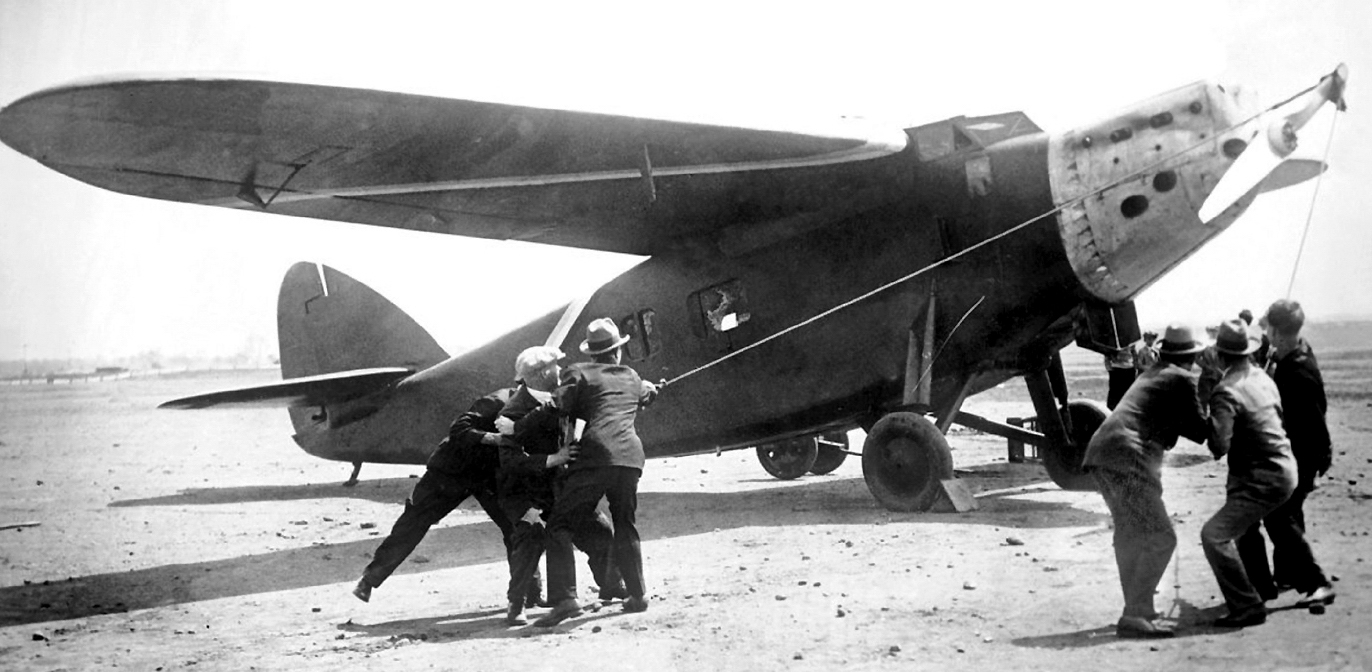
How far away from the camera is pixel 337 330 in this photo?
529 inches

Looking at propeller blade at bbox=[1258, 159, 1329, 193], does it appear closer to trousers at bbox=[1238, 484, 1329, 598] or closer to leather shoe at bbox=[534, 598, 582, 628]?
trousers at bbox=[1238, 484, 1329, 598]

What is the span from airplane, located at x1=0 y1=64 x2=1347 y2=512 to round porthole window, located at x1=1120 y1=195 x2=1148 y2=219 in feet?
0.05

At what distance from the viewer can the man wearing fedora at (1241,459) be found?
461 centimetres

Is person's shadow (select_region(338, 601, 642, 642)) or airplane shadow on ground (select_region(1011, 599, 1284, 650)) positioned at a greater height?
person's shadow (select_region(338, 601, 642, 642))

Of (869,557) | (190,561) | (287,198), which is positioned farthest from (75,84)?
(869,557)

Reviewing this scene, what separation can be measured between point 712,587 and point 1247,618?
2939mm

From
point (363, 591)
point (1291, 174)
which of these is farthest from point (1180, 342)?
point (363, 591)

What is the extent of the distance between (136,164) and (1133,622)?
20.7ft

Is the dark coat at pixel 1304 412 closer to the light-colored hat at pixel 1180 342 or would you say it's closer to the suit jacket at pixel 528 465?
the light-colored hat at pixel 1180 342

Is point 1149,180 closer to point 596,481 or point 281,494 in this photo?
point 596,481

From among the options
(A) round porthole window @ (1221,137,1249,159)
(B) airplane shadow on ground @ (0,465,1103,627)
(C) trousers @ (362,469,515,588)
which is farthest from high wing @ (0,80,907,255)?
(B) airplane shadow on ground @ (0,465,1103,627)

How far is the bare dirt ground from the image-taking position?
185 inches

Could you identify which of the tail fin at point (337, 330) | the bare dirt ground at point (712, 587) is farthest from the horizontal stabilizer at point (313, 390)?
the bare dirt ground at point (712, 587)

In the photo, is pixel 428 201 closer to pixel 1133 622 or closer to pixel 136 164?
pixel 136 164
